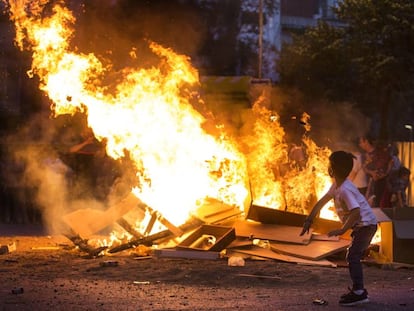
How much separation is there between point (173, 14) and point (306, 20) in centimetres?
1681

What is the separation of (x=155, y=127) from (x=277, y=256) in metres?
3.25

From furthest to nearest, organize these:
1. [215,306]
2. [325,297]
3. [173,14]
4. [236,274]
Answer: [173,14] < [236,274] < [325,297] < [215,306]

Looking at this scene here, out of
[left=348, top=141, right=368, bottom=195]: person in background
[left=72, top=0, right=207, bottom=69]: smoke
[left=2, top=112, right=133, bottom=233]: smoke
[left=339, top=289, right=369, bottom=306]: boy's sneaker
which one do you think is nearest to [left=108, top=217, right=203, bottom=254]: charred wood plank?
[left=2, top=112, right=133, bottom=233]: smoke

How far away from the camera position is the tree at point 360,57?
74.2 feet

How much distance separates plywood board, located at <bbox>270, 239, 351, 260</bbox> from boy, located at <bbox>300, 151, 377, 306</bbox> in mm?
2399

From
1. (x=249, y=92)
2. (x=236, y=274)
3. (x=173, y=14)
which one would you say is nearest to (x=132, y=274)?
(x=236, y=274)

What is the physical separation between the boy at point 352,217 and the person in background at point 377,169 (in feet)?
20.9

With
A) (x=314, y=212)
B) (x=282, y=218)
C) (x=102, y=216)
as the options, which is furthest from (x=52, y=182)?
(x=314, y=212)

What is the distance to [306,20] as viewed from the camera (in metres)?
34.9

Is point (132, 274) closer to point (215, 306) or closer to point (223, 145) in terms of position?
point (215, 306)

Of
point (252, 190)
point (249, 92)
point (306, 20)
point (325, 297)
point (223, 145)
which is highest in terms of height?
point (306, 20)

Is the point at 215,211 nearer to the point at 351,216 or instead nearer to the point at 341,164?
the point at 341,164

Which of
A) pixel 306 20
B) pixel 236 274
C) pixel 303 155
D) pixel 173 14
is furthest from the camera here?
pixel 306 20

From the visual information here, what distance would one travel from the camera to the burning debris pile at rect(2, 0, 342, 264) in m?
11.2
